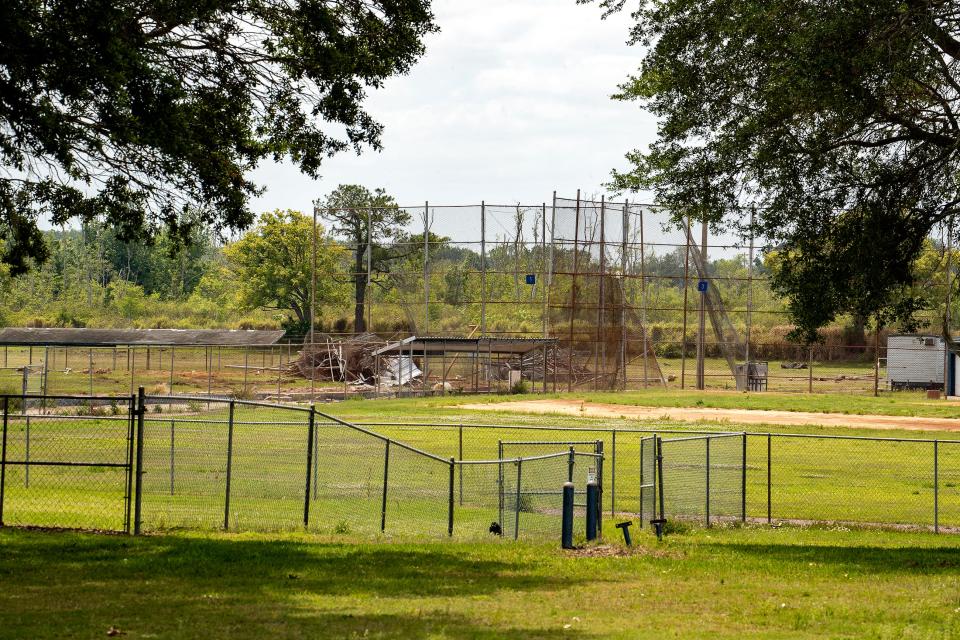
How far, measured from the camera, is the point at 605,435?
115 feet

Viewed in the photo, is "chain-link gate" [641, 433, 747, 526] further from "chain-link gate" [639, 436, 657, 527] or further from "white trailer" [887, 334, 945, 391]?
"white trailer" [887, 334, 945, 391]

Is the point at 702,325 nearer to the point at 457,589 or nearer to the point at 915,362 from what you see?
the point at 915,362

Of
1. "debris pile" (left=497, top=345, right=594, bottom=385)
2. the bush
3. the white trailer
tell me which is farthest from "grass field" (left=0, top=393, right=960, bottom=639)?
the white trailer

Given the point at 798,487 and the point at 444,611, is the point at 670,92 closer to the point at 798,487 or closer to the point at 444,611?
the point at 798,487

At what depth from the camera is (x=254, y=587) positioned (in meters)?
12.3

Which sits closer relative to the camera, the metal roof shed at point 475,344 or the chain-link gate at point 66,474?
the chain-link gate at point 66,474

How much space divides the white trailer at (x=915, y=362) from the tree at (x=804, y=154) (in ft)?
150

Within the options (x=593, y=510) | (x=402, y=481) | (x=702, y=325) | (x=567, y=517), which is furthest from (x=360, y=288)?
(x=567, y=517)

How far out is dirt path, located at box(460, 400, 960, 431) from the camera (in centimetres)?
4019

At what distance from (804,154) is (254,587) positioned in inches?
487

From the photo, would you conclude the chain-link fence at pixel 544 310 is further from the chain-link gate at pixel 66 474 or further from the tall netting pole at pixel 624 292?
the chain-link gate at pixel 66 474

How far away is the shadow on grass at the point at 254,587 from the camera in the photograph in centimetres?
1002

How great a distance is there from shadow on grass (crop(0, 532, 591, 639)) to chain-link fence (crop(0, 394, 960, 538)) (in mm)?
1559

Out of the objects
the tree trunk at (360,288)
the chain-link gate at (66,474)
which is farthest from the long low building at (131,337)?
the chain-link gate at (66,474)
